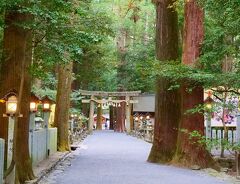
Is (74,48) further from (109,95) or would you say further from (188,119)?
(109,95)

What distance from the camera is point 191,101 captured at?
16703mm

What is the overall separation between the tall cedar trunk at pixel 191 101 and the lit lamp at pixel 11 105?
24.2 ft

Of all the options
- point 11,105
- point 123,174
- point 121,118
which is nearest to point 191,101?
point 123,174

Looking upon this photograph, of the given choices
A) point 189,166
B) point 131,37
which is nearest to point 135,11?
point 131,37

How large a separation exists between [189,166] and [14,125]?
Answer: 7.85 metres

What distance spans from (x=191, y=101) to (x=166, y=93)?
202cm

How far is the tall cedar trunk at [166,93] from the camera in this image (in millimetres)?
18375

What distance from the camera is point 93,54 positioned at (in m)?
38.3

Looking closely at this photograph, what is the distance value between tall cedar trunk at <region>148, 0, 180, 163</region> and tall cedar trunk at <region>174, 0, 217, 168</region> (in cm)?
133

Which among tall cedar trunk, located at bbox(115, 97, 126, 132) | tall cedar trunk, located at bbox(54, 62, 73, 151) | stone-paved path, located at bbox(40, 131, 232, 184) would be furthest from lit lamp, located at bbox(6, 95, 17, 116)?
tall cedar trunk, located at bbox(115, 97, 126, 132)

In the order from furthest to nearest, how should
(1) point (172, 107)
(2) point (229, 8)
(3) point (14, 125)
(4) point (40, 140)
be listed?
(1) point (172, 107)
(4) point (40, 140)
(3) point (14, 125)
(2) point (229, 8)

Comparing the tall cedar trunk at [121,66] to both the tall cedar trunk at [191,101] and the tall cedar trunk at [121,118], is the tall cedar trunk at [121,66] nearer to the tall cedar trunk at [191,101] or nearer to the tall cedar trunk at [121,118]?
the tall cedar trunk at [121,118]

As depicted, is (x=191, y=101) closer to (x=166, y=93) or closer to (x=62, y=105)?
(x=166, y=93)

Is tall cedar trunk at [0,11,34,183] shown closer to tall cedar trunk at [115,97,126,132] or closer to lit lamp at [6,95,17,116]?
lit lamp at [6,95,17,116]
